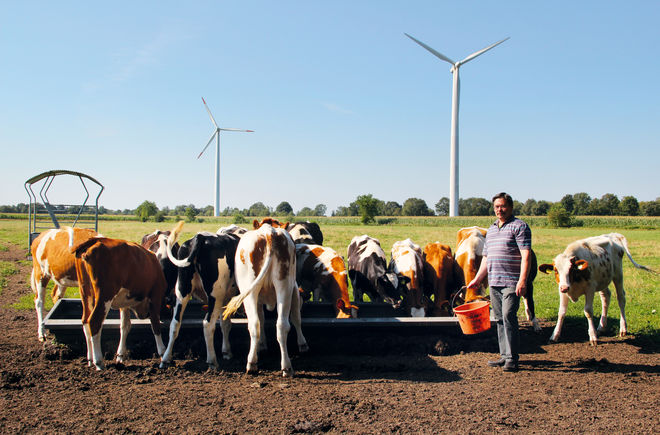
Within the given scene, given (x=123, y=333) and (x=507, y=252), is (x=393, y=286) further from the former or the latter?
(x=123, y=333)

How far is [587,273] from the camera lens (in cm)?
784

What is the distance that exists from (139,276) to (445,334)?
4738mm

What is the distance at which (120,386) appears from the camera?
18.7ft

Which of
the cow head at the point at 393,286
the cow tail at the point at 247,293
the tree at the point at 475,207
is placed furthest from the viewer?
the tree at the point at 475,207

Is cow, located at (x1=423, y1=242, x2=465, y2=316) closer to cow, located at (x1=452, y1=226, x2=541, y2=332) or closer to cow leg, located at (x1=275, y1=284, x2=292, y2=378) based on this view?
cow, located at (x1=452, y1=226, x2=541, y2=332)

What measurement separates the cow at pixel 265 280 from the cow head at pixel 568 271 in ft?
14.1

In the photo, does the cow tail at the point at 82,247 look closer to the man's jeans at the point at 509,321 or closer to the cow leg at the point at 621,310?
the man's jeans at the point at 509,321

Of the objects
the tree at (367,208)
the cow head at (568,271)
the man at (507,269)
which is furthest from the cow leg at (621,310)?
the tree at (367,208)

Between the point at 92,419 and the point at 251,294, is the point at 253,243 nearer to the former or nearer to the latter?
the point at 251,294

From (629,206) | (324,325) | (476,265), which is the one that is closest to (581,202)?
(629,206)

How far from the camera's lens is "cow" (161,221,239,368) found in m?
6.48

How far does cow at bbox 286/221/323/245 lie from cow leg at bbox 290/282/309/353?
472 centimetres

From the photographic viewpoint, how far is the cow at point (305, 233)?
39.2ft

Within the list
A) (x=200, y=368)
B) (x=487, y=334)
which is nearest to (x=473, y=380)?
(x=487, y=334)
